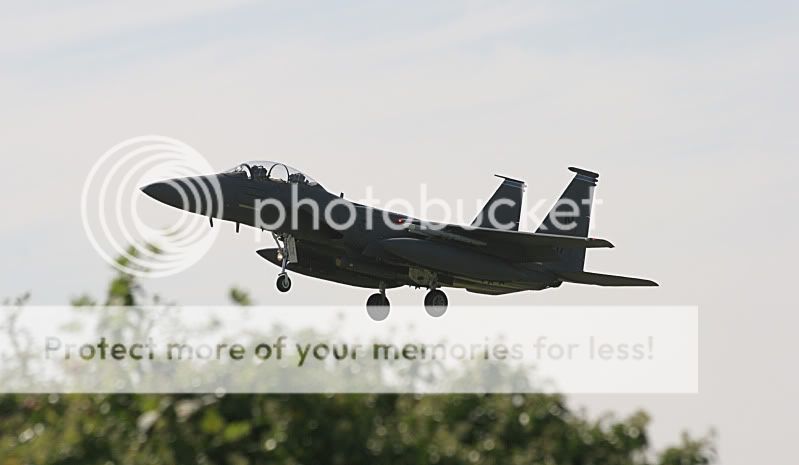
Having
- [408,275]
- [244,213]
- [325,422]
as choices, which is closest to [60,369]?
[325,422]

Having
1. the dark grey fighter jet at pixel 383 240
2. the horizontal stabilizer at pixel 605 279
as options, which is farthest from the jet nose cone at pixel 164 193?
the horizontal stabilizer at pixel 605 279

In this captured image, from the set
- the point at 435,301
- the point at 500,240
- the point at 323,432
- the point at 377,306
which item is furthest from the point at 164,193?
the point at 323,432

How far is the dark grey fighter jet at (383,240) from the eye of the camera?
30312 mm

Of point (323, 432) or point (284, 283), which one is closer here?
point (323, 432)

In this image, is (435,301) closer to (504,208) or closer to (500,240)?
(500,240)

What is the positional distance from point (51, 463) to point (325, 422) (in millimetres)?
2579

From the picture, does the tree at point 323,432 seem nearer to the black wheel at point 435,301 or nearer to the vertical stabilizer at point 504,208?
the black wheel at point 435,301

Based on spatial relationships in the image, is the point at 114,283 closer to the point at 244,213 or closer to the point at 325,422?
the point at 325,422

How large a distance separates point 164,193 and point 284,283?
11.2 feet

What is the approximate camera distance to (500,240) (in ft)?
108

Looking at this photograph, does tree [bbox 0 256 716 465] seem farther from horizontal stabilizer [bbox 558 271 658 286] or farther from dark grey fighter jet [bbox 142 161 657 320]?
horizontal stabilizer [bbox 558 271 658 286]

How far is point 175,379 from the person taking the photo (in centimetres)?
1347

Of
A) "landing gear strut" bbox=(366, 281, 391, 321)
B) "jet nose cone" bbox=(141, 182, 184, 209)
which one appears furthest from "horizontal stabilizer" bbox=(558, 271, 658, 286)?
"jet nose cone" bbox=(141, 182, 184, 209)

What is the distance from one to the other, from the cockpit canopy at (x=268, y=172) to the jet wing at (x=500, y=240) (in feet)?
10.7
